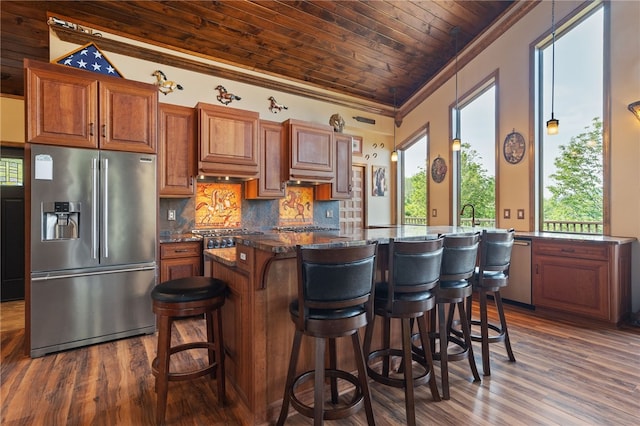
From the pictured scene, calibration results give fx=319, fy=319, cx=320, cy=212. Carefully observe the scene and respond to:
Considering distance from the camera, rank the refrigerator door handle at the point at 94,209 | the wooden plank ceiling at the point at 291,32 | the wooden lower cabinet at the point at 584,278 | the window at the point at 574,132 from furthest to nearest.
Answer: the window at the point at 574,132 → the wooden plank ceiling at the point at 291,32 → the wooden lower cabinet at the point at 584,278 → the refrigerator door handle at the point at 94,209

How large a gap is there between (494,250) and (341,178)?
3016 millimetres

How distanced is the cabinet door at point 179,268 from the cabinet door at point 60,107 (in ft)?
4.60

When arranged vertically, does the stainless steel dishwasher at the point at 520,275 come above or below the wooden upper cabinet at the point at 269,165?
below

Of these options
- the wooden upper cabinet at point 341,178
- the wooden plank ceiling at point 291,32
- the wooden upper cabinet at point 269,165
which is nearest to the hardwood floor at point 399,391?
the wooden upper cabinet at point 269,165

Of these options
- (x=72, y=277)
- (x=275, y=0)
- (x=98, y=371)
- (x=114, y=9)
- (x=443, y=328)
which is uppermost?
(x=275, y=0)

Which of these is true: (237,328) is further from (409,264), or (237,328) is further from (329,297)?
(409,264)

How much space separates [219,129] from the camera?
402 cm

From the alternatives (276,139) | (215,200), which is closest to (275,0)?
(276,139)

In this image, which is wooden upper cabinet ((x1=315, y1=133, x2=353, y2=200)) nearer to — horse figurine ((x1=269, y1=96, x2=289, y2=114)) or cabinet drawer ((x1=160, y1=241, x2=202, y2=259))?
horse figurine ((x1=269, y1=96, x2=289, y2=114))

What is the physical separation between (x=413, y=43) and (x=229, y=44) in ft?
9.25

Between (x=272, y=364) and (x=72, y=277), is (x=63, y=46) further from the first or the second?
(x=272, y=364)

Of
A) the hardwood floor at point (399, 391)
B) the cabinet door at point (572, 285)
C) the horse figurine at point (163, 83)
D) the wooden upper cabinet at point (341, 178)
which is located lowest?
the hardwood floor at point (399, 391)

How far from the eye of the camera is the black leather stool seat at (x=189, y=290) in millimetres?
1819

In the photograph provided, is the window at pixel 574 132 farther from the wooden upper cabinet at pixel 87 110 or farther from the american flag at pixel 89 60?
the american flag at pixel 89 60
